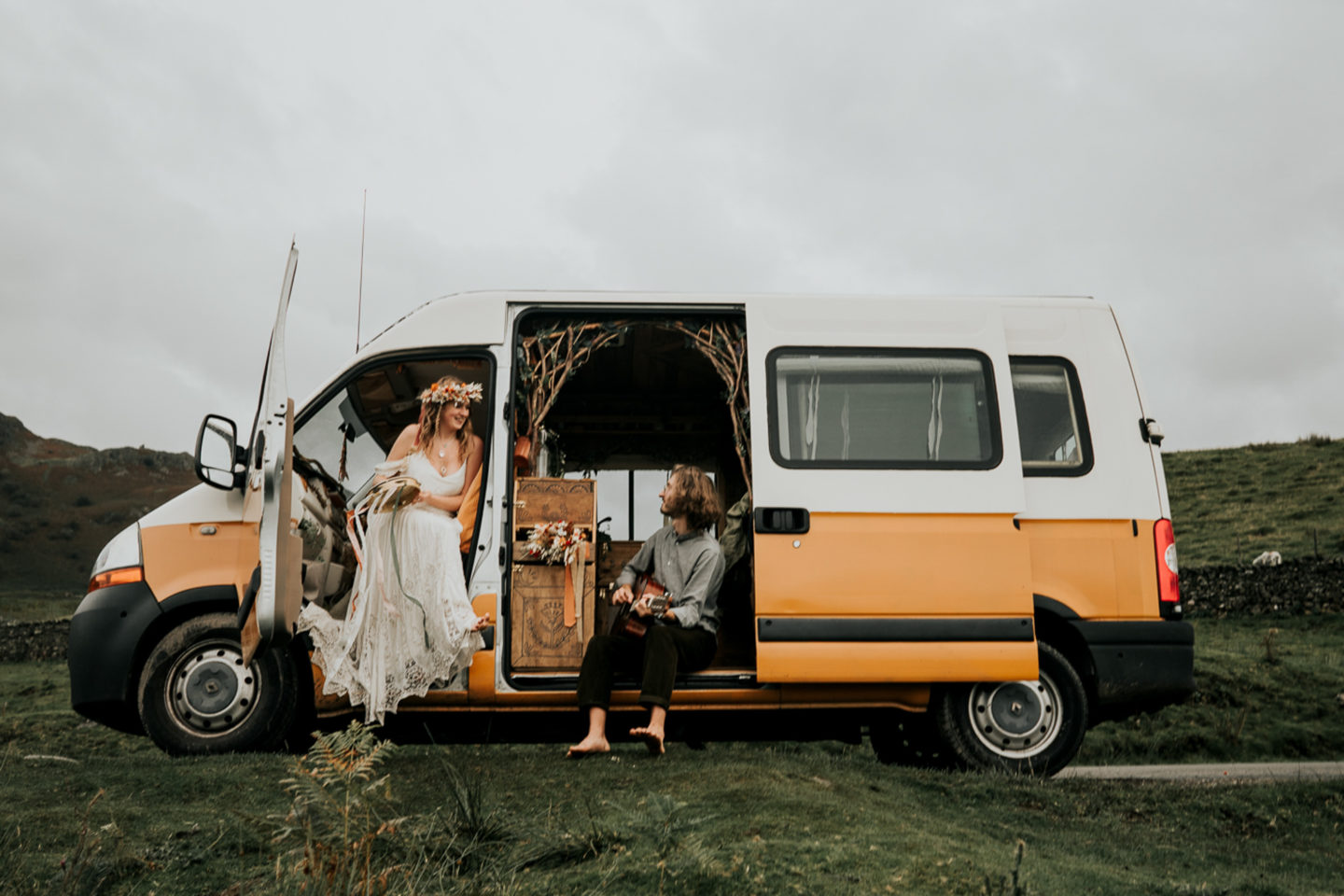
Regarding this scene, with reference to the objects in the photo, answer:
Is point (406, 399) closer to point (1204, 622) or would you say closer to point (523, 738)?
point (523, 738)

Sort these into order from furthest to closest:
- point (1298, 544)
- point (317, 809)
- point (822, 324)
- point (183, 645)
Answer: point (1298, 544)
point (822, 324)
point (183, 645)
point (317, 809)

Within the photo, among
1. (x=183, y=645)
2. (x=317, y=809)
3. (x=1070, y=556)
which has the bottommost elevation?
(x=317, y=809)

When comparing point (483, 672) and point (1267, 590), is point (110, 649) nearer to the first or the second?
point (483, 672)

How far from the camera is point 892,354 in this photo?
567cm

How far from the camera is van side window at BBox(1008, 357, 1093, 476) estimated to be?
5.75 metres

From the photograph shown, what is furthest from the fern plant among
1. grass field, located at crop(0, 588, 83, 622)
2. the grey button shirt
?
Result: grass field, located at crop(0, 588, 83, 622)

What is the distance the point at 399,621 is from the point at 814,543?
7.09ft

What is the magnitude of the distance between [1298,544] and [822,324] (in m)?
17.8

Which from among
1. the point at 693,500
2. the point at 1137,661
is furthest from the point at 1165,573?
the point at 693,500

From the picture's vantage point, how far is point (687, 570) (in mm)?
5793

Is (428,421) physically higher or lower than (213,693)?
higher

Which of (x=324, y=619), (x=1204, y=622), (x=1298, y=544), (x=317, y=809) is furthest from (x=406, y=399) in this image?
(x=1298, y=544)

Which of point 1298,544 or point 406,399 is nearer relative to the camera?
point 406,399

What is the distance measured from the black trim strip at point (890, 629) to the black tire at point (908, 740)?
1.93 ft
